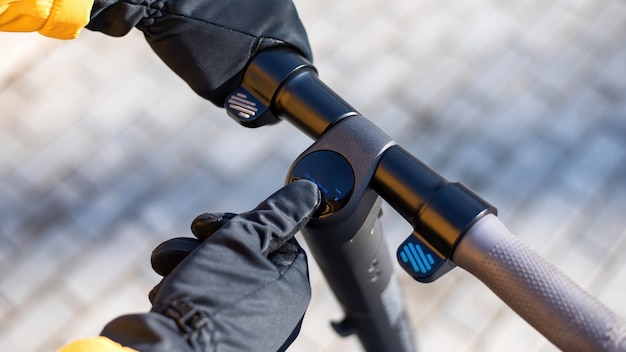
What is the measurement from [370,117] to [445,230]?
1.80 m

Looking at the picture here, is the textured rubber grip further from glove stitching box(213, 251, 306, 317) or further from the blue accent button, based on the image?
glove stitching box(213, 251, 306, 317)

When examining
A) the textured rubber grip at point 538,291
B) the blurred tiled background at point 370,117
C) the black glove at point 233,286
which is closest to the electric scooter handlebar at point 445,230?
the textured rubber grip at point 538,291

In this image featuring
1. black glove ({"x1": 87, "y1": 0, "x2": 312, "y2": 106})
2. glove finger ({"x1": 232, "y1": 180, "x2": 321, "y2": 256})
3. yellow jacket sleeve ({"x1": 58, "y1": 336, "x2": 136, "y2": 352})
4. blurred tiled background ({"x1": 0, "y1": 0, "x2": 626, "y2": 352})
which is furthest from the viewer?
blurred tiled background ({"x1": 0, "y1": 0, "x2": 626, "y2": 352})

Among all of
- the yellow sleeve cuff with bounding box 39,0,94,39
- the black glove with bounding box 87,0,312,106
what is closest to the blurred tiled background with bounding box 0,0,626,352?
the black glove with bounding box 87,0,312,106

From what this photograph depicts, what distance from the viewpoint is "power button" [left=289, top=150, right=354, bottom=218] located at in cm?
A: 96

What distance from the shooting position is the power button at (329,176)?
0.96 meters

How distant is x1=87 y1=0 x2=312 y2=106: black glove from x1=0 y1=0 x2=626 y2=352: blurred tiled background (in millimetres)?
1356

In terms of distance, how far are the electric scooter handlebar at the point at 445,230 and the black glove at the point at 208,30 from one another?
0.03m

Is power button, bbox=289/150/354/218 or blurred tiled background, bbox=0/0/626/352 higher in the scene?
power button, bbox=289/150/354/218

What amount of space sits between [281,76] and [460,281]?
147 cm

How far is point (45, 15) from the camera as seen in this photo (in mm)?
966

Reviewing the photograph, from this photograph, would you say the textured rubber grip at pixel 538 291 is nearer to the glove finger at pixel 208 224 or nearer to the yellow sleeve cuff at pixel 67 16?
the glove finger at pixel 208 224

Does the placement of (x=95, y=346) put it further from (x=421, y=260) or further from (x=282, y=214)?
(x=421, y=260)

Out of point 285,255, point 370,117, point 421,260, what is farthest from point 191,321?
point 370,117
